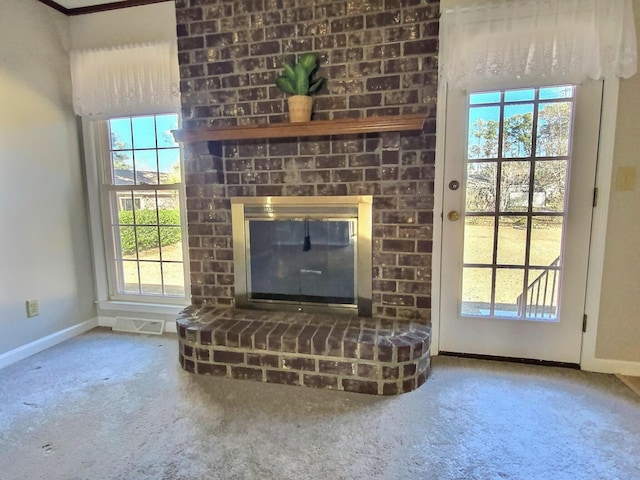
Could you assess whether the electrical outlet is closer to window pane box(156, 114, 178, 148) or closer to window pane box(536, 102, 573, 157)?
window pane box(156, 114, 178, 148)

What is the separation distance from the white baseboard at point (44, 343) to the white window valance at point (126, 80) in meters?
1.61

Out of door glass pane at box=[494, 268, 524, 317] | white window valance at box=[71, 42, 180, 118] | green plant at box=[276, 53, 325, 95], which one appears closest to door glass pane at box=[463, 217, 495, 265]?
door glass pane at box=[494, 268, 524, 317]

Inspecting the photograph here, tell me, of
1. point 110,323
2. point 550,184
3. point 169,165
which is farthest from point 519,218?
point 110,323

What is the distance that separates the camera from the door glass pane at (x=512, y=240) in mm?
2191

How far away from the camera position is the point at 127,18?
101 inches

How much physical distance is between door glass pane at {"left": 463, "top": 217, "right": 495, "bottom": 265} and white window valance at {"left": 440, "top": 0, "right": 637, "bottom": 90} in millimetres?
783

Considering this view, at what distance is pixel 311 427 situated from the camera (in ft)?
5.47

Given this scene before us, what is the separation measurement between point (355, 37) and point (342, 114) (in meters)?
0.44

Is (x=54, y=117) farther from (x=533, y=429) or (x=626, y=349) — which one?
(x=626, y=349)

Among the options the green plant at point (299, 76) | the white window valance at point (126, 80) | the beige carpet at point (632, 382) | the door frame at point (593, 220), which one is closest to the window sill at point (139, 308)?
the white window valance at point (126, 80)

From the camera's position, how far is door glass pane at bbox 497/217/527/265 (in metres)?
2.19

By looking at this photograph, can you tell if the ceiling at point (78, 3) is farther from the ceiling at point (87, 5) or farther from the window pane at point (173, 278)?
the window pane at point (173, 278)

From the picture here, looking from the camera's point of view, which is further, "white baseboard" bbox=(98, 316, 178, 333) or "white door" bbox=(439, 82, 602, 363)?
"white baseboard" bbox=(98, 316, 178, 333)

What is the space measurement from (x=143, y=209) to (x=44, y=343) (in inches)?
44.8
